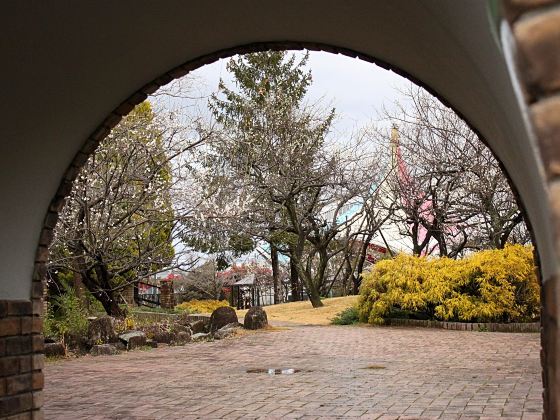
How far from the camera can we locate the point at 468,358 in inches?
424

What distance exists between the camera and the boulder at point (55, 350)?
12.1m

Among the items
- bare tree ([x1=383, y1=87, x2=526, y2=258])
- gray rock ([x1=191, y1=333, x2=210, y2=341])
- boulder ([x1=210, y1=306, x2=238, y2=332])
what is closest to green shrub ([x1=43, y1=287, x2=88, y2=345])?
gray rock ([x1=191, y1=333, x2=210, y2=341])

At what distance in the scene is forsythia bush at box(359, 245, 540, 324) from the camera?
1537 cm

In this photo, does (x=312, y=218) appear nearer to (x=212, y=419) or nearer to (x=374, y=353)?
(x=374, y=353)

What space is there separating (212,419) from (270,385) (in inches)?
82.4

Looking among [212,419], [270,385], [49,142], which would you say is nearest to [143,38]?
[49,142]

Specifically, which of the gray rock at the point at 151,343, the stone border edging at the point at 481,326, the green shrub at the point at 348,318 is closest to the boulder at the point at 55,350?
the gray rock at the point at 151,343

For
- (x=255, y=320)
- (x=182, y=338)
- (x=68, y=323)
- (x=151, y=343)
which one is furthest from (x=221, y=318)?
(x=68, y=323)

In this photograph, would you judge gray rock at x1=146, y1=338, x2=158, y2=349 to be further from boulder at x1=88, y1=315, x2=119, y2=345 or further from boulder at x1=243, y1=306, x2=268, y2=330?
boulder at x1=243, y1=306, x2=268, y2=330

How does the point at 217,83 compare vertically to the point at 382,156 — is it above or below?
above

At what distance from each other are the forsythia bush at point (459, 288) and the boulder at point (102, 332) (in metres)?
6.71

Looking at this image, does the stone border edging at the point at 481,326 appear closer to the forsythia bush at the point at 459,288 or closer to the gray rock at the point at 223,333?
the forsythia bush at the point at 459,288

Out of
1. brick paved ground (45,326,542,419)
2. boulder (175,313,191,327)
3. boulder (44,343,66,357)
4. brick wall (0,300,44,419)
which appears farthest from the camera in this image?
boulder (175,313,191,327)

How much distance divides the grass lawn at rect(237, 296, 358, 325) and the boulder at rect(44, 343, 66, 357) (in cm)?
823
